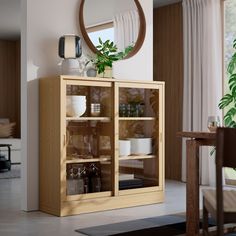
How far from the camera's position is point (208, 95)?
20.8 feet

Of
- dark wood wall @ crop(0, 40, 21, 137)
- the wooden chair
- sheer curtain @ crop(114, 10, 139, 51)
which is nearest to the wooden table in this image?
the wooden chair

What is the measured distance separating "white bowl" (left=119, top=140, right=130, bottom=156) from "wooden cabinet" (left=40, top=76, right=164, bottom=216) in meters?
0.04

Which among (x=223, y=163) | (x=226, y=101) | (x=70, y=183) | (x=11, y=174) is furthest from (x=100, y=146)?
(x=11, y=174)

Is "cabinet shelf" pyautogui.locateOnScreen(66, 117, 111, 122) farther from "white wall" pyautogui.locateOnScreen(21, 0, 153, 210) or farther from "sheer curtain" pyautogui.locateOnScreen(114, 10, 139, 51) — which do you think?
"sheer curtain" pyautogui.locateOnScreen(114, 10, 139, 51)

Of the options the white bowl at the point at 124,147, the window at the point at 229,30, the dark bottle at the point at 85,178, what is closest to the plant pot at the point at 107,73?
the white bowl at the point at 124,147

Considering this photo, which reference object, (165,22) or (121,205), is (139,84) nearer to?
(121,205)

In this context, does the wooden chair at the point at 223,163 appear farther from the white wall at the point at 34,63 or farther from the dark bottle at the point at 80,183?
the white wall at the point at 34,63

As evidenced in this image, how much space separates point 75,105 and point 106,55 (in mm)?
815

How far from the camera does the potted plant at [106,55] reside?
15.9 feet

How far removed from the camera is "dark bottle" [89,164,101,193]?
4.61 m

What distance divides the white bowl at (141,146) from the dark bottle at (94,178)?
1.53 ft

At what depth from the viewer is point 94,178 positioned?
464cm

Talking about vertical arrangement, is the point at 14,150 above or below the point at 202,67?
below

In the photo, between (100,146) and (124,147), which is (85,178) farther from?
(124,147)
